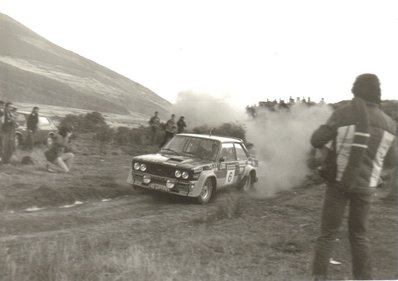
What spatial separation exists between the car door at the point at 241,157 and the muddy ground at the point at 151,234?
0.62 meters

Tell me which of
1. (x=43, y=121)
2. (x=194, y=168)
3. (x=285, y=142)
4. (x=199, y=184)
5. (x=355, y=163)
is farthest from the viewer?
(x=285, y=142)

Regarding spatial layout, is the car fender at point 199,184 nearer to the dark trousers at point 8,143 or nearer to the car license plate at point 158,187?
the car license plate at point 158,187

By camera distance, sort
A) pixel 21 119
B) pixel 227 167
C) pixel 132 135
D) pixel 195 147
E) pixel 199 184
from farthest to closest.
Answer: pixel 132 135 < pixel 21 119 < pixel 227 167 < pixel 195 147 < pixel 199 184

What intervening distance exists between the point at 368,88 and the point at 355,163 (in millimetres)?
739

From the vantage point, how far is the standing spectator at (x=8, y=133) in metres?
11.5

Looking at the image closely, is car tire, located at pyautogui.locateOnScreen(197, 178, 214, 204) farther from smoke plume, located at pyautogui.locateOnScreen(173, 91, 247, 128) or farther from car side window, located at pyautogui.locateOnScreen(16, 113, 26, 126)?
smoke plume, located at pyautogui.locateOnScreen(173, 91, 247, 128)

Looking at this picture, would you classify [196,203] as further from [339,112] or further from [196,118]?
[196,118]

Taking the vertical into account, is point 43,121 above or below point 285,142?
below

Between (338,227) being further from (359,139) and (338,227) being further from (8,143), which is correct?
(8,143)

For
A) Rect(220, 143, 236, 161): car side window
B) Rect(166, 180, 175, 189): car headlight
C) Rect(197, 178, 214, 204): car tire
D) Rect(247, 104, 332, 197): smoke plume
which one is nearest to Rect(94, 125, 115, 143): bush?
Rect(247, 104, 332, 197): smoke plume

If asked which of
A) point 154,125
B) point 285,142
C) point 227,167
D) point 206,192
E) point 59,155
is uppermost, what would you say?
point 154,125

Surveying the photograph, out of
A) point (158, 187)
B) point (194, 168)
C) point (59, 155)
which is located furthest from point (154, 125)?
point (194, 168)

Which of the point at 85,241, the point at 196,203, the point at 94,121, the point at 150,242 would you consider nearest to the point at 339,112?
the point at 150,242

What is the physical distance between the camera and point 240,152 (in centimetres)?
1174
